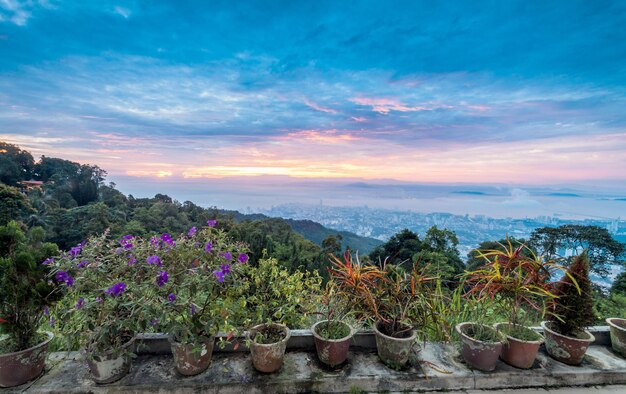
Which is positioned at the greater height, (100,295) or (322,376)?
(100,295)

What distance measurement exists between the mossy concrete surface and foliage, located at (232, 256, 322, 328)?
293mm

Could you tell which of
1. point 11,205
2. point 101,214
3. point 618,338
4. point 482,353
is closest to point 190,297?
point 482,353

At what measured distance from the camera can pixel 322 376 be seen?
6.29ft

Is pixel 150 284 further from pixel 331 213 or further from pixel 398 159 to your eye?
pixel 331 213

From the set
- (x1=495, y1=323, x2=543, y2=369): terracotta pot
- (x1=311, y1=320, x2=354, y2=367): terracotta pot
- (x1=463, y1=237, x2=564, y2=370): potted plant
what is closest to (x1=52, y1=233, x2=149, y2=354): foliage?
(x1=311, y1=320, x2=354, y2=367): terracotta pot

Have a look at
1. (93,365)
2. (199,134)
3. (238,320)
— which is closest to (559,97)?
(238,320)

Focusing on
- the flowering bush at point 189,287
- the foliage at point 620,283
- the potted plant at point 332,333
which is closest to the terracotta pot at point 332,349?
the potted plant at point 332,333

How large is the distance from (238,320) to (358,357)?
1010 mm

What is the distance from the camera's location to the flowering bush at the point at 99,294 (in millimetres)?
1671

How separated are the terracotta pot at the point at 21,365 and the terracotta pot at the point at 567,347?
12.5 feet

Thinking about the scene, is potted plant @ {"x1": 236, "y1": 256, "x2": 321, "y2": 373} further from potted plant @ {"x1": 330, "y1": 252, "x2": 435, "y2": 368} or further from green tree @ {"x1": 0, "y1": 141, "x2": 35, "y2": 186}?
green tree @ {"x1": 0, "y1": 141, "x2": 35, "y2": 186}

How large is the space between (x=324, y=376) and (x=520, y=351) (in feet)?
4.94

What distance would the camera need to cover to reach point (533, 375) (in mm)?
2043

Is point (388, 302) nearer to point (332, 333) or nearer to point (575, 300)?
point (332, 333)
